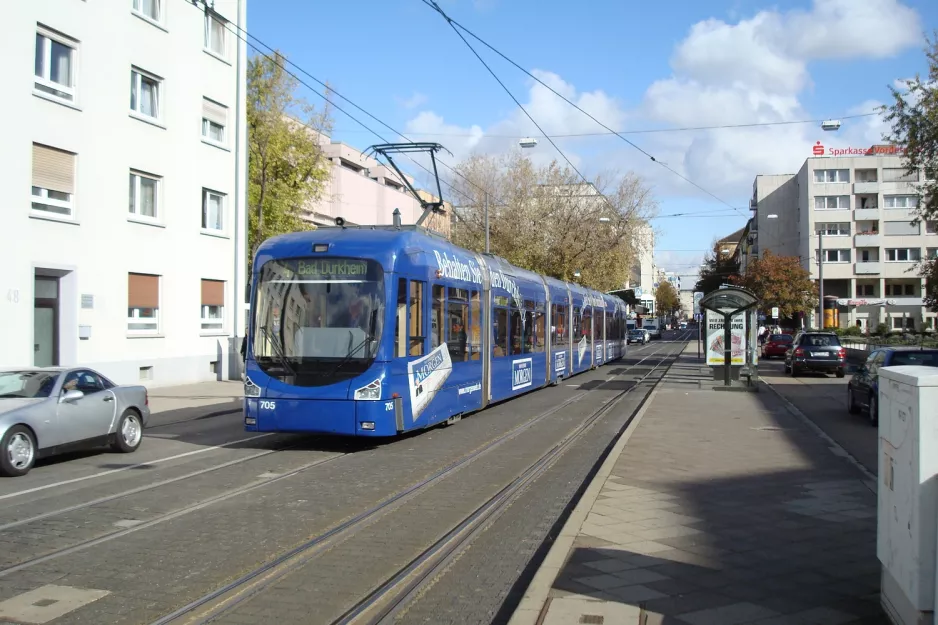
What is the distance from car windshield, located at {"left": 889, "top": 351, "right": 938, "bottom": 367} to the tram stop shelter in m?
7.15

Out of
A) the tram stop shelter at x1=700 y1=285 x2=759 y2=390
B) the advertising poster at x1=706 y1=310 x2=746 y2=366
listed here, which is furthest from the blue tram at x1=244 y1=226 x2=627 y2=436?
the advertising poster at x1=706 y1=310 x2=746 y2=366

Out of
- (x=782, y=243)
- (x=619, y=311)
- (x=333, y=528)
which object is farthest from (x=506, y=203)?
(x=782, y=243)

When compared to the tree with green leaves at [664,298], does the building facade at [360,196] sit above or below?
above

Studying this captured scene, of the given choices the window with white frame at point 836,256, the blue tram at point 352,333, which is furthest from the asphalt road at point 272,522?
the window with white frame at point 836,256

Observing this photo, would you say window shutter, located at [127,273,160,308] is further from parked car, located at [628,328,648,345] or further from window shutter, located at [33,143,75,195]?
parked car, located at [628,328,648,345]

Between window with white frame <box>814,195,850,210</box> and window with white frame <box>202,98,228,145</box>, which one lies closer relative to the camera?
window with white frame <box>202,98,228,145</box>

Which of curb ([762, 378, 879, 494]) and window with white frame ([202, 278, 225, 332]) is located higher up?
window with white frame ([202, 278, 225, 332])

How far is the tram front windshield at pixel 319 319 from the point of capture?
1147 cm

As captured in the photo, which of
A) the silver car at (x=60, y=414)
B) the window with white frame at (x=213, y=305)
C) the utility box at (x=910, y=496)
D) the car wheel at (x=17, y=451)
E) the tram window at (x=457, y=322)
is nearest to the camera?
the utility box at (x=910, y=496)

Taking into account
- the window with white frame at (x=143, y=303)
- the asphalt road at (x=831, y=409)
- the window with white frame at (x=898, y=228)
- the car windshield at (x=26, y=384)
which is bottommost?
the asphalt road at (x=831, y=409)

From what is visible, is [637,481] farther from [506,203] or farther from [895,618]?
[506,203]

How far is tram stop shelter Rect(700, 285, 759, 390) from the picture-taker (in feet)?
76.7

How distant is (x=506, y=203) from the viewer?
46.9 meters

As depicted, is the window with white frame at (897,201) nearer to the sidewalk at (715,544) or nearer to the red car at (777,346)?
the red car at (777,346)
